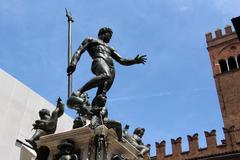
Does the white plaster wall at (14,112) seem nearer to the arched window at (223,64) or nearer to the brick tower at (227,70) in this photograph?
the brick tower at (227,70)

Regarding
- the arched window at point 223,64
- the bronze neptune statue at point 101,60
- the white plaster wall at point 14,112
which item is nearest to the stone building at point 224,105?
the arched window at point 223,64

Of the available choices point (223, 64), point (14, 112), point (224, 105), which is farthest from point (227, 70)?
point (14, 112)

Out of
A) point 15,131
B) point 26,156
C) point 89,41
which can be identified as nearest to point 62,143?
point 89,41

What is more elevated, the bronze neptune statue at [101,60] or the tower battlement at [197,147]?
the tower battlement at [197,147]

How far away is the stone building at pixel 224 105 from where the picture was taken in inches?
940

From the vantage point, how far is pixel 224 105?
3291 cm

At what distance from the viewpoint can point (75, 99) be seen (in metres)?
4.07

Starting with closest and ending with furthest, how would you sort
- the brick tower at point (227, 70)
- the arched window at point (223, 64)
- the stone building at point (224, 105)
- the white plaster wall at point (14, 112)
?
the white plaster wall at point (14, 112), the stone building at point (224, 105), the brick tower at point (227, 70), the arched window at point (223, 64)

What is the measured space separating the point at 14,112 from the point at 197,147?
15444 mm

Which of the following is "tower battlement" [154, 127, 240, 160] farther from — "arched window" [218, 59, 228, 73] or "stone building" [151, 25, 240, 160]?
"arched window" [218, 59, 228, 73]

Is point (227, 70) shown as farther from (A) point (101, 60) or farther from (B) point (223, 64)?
(A) point (101, 60)

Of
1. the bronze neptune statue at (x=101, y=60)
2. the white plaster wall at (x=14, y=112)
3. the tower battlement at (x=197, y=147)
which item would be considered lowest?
the bronze neptune statue at (x=101, y=60)

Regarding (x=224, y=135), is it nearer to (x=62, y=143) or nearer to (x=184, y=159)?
(x=184, y=159)

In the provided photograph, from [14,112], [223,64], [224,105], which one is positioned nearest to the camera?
[14,112]
